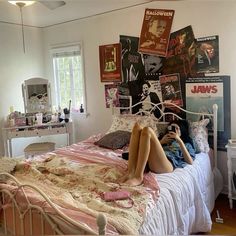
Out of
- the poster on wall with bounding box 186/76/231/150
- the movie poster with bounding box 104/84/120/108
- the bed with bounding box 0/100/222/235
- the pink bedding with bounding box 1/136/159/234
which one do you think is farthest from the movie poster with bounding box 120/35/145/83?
the pink bedding with bounding box 1/136/159/234

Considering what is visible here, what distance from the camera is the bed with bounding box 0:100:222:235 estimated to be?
158cm

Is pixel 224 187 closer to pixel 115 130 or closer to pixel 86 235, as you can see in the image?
pixel 115 130

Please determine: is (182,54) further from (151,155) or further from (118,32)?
(151,155)

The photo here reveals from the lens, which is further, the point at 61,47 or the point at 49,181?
the point at 61,47

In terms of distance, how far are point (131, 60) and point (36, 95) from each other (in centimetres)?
167

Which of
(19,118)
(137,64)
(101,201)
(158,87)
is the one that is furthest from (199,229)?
(19,118)

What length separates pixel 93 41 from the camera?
419cm

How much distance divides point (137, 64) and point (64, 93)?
5.19 feet

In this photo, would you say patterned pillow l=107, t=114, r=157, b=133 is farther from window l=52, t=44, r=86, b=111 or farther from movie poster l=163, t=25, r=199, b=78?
window l=52, t=44, r=86, b=111

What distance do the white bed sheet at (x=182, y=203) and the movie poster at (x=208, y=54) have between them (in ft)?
3.29

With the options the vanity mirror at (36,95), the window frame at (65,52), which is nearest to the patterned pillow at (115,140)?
the window frame at (65,52)

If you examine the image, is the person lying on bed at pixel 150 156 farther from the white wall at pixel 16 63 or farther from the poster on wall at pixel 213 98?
the white wall at pixel 16 63

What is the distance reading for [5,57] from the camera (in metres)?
4.29

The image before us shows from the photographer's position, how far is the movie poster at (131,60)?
12.1 ft
